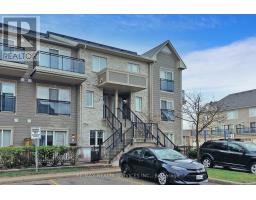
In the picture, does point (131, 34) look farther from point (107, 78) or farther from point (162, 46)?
point (162, 46)

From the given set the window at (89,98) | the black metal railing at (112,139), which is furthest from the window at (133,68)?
the window at (89,98)

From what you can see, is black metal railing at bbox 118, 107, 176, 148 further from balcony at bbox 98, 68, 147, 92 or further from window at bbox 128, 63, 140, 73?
window at bbox 128, 63, 140, 73

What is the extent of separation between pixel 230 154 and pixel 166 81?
41.0 ft

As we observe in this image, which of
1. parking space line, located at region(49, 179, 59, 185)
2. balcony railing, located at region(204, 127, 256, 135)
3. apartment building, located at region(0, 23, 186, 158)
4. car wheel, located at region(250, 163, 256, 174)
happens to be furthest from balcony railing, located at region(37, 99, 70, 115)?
balcony railing, located at region(204, 127, 256, 135)

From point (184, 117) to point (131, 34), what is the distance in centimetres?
1396

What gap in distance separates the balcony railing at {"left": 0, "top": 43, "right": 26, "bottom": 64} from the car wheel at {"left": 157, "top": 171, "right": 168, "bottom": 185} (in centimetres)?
1205

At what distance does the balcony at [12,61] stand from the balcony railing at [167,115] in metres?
12.9

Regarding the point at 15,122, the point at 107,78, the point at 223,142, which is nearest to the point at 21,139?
the point at 15,122

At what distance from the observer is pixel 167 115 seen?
29.4 metres

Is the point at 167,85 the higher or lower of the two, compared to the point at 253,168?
higher

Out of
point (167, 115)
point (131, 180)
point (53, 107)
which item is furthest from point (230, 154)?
point (53, 107)

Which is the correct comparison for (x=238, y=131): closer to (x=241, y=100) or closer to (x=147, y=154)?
(x=241, y=100)

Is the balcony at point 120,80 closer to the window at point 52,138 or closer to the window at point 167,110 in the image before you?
the window at point 167,110

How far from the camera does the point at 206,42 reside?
21125 mm
